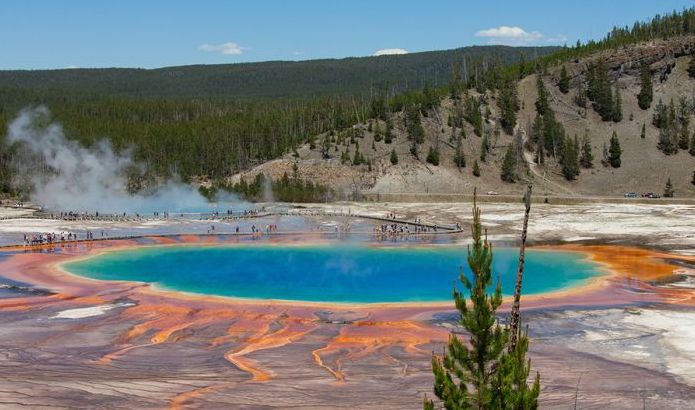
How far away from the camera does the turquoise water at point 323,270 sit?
39500mm

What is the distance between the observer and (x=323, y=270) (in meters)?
46.9

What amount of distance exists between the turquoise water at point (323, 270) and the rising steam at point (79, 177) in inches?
1406

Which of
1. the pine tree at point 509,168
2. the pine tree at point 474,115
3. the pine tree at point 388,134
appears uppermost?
the pine tree at point 474,115

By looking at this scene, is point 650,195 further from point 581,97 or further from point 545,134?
point 581,97

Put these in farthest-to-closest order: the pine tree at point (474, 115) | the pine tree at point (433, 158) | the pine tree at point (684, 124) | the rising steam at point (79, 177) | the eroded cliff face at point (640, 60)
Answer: the eroded cliff face at point (640, 60)
the pine tree at point (474, 115)
the pine tree at point (684, 124)
the pine tree at point (433, 158)
the rising steam at point (79, 177)

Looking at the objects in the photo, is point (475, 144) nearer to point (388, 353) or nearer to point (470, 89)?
point (470, 89)

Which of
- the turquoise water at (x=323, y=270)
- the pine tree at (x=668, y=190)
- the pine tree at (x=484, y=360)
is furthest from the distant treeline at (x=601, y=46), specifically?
the pine tree at (x=484, y=360)

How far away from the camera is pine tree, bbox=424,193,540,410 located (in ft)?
35.2

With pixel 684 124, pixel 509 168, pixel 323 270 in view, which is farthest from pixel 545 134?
pixel 323 270

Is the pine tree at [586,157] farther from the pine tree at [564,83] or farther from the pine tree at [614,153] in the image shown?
the pine tree at [564,83]

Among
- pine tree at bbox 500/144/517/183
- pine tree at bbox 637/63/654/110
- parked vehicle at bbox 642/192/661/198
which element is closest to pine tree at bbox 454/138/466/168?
pine tree at bbox 500/144/517/183

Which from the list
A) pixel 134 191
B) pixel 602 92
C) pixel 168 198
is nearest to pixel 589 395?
pixel 168 198

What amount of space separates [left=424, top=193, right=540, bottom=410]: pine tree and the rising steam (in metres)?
77.9

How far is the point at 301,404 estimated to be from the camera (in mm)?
21391
